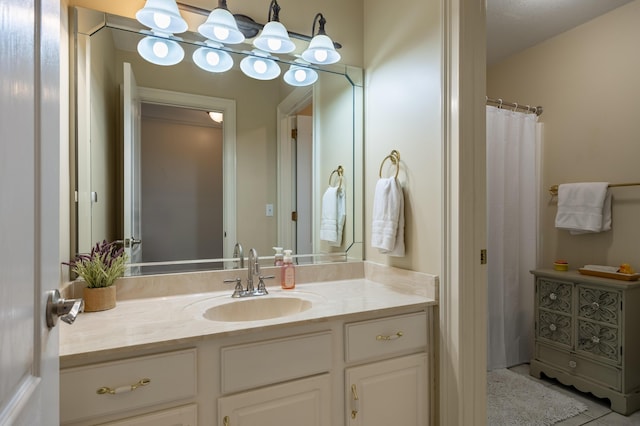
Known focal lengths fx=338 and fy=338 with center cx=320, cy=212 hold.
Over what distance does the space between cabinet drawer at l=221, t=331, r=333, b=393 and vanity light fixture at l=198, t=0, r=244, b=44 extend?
1.35 metres

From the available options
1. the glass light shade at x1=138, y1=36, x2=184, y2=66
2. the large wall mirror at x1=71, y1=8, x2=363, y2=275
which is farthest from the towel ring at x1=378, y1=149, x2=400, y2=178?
the glass light shade at x1=138, y1=36, x2=184, y2=66

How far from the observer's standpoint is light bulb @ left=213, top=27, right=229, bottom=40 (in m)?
1.54

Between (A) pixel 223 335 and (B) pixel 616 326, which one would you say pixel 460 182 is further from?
(B) pixel 616 326

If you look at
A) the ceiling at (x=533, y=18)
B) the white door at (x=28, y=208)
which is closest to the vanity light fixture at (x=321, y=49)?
the ceiling at (x=533, y=18)

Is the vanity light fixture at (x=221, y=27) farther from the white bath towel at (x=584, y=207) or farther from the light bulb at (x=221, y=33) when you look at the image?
the white bath towel at (x=584, y=207)

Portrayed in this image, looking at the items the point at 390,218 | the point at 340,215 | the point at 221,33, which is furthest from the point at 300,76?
the point at 390,218

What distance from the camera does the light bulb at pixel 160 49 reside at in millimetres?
1512

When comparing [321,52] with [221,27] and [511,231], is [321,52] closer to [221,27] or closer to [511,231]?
[221,27]

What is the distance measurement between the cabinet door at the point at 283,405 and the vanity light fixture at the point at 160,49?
4.66 ft

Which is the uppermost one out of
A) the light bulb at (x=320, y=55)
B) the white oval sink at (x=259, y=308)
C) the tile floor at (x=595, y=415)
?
the light bulb at (x=320, y=55)

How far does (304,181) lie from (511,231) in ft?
5.48

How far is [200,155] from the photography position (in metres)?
1.66

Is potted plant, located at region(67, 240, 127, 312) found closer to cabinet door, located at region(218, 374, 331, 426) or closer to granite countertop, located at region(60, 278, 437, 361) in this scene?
granite countertop, located at region(60, 278, 437, 361)

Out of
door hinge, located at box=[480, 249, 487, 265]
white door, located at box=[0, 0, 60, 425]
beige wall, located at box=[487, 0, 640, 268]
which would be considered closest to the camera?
white door, located at box=[0, 0, 60, 425]
